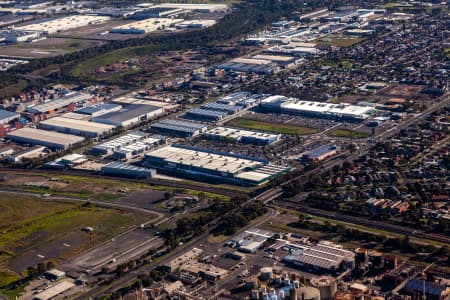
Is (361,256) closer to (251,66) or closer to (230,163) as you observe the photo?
Result: (230,163)

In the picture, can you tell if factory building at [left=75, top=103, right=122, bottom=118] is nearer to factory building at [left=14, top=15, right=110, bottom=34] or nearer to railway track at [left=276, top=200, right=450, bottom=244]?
railway track at [left=276, top=200, right=450, bottom=244]

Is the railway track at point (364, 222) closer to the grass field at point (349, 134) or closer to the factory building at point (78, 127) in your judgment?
the grass field at point (349, 134)

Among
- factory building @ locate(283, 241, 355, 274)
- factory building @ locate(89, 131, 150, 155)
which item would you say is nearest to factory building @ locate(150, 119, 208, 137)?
factory building @ locate(89, 131, 150, 155)

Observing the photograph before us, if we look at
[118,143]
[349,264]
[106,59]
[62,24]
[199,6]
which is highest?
[199,6]

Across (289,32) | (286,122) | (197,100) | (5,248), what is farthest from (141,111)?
(289,32)

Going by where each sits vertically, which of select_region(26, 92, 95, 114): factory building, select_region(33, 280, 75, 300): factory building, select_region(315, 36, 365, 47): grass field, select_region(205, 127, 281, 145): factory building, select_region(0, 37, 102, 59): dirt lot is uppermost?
select_region(0, 37, 102, 59): dirt lot

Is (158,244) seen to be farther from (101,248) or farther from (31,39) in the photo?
(31,39)

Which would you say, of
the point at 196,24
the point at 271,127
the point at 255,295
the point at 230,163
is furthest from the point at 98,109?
the point at 196,24
